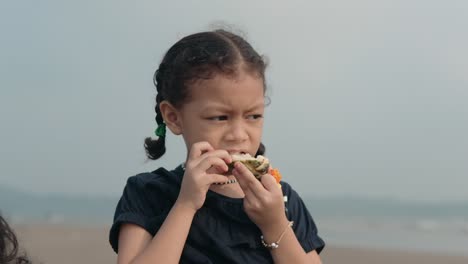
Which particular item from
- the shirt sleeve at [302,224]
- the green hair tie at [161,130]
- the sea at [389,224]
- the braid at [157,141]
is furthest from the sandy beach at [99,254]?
the shirt sleeve at [302,224]

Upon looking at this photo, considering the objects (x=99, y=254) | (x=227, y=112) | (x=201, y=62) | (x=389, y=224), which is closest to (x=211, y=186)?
(x=227, y=112)

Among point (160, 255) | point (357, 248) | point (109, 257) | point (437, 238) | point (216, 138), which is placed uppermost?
point (437, 238)

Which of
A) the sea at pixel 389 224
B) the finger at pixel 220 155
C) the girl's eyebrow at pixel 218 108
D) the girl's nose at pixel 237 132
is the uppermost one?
the sea at pixel 389 224

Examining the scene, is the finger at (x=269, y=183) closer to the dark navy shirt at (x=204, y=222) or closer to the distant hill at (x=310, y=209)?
the dark navy shirt at (x=204, y=222)

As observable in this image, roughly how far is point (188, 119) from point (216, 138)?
0.18 meters

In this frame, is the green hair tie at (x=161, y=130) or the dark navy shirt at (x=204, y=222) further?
the green hair tie at (x=161, y=130)

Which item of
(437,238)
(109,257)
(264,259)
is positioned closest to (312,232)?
(264,259)

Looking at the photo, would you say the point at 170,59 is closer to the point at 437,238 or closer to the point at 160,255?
the point at 160,255

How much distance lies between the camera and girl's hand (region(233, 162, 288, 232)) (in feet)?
11.5

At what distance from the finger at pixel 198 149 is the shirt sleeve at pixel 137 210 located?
0.36m

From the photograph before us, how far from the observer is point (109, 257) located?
42.0ft

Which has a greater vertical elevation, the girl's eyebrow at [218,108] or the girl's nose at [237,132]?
the girl's eyebrow at [218,108]

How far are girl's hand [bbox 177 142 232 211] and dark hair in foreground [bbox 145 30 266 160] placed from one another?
0.31m

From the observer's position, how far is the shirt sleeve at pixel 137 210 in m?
3.68
